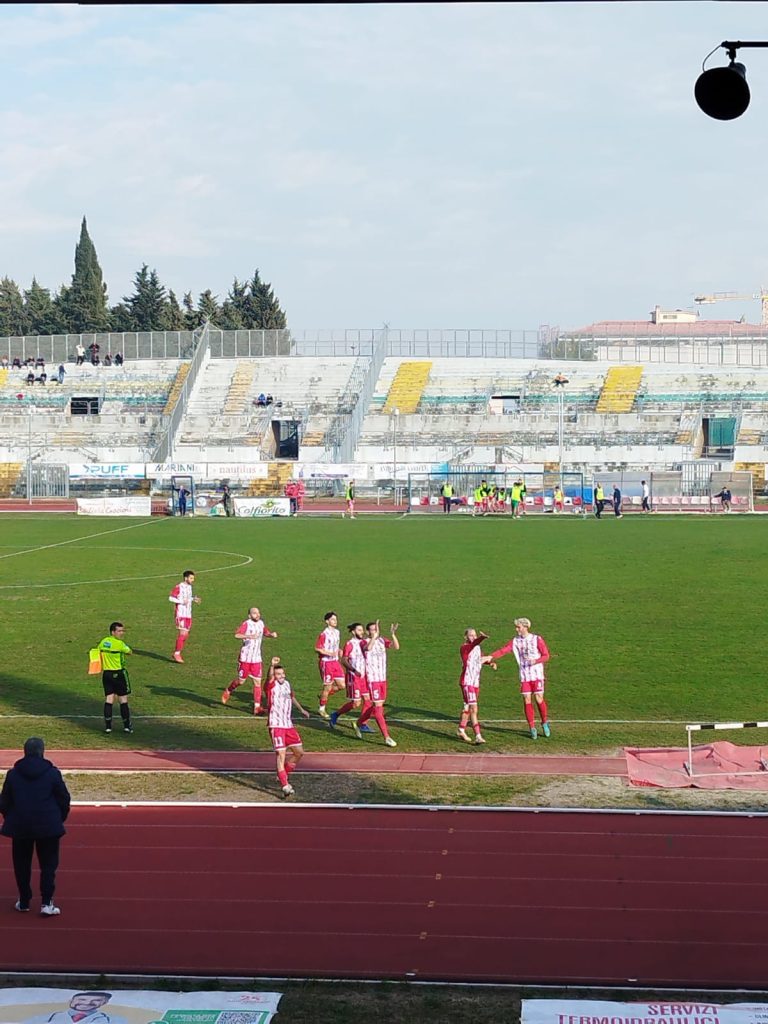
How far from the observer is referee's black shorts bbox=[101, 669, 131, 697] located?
1808 cm

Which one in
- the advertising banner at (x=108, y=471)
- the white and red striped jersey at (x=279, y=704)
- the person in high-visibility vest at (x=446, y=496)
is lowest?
the white and red striped jersey at (x=279, y=704)

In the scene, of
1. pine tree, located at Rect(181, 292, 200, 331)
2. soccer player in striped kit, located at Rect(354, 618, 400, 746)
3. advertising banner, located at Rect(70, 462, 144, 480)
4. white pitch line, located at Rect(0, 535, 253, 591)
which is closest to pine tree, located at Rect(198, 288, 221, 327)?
pine tree, located at Rect(181, 292, 200, 331)

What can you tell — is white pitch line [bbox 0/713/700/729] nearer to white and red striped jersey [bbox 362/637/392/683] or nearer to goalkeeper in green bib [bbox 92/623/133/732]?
goalkeeper in green bib [bbox 92/623/133/732]

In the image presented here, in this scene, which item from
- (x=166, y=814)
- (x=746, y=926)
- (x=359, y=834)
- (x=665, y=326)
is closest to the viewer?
(x=746, y=926)

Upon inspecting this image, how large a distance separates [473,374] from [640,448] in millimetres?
15906

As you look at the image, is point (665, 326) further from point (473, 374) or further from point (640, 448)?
point (640, 448)

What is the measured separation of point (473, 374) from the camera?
276 ft

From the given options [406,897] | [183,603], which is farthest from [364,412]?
[406,897]

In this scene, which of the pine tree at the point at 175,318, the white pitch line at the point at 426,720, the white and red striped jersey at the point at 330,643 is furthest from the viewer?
the pine tree at the point at 175,318

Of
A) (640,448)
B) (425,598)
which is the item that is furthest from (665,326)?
(425,598)

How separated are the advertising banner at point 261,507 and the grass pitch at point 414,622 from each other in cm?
1185

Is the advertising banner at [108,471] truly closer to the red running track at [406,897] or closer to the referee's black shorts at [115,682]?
the referee's black shorts at [115,682]

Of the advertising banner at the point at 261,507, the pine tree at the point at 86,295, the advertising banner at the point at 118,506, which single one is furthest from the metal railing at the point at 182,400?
the pine tree at the point at 86,295

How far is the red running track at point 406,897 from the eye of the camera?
10281 millimetres
